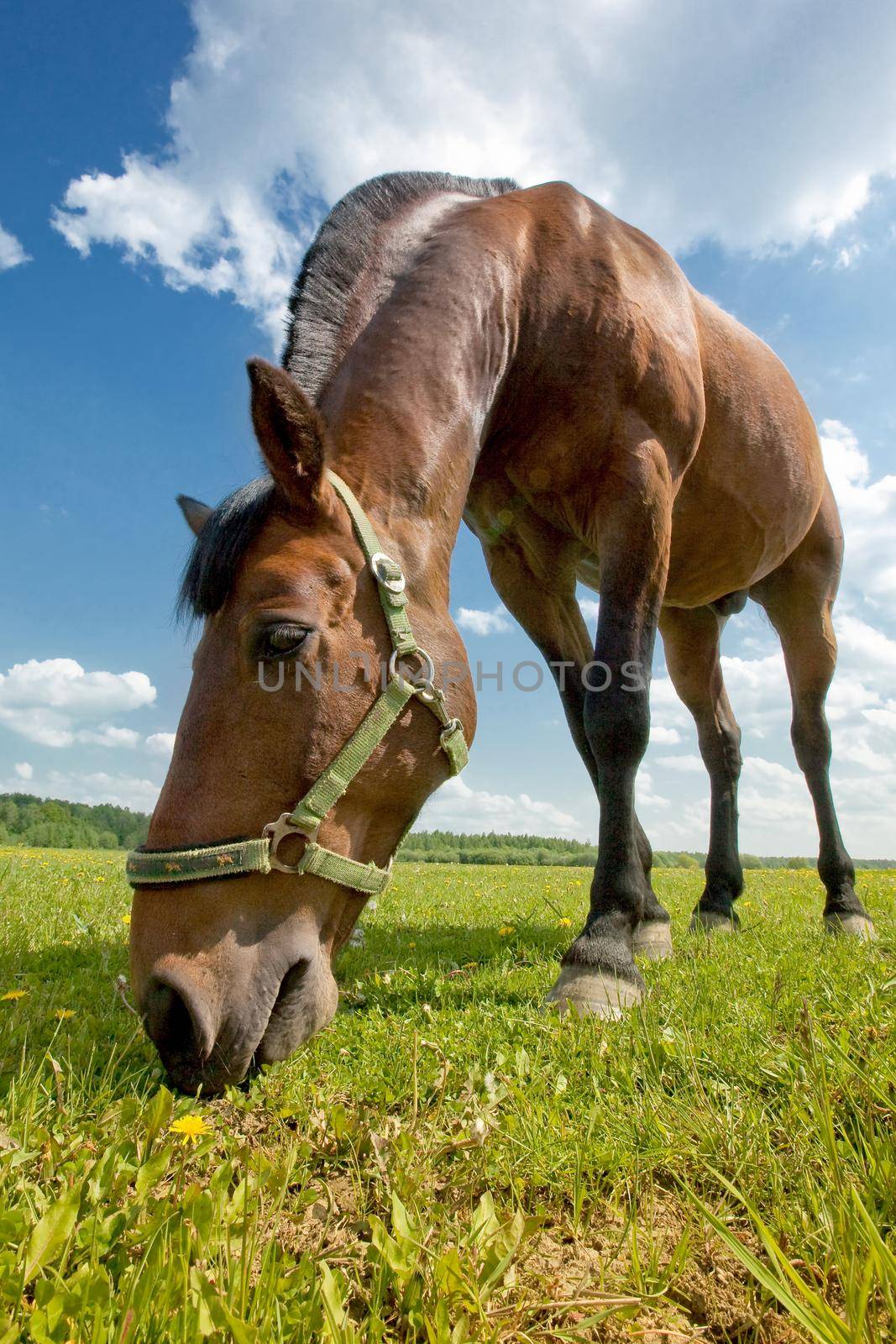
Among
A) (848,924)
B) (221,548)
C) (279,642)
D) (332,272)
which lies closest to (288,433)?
(221,548)

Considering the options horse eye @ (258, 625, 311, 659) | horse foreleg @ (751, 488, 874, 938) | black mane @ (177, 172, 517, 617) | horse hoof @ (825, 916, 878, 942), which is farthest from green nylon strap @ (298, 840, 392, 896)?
horse foreleg @ (751, 488, 874, 938)

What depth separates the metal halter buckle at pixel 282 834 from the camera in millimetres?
2049

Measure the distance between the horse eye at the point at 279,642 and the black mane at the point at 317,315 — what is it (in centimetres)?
24

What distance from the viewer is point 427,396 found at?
2840mm

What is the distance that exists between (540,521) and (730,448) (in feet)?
4.26

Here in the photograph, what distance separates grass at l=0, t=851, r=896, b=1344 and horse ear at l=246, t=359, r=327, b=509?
172 cm

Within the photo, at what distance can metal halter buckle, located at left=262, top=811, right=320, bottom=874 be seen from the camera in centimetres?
205

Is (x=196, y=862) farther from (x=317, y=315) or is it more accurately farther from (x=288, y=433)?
(x=317, y=315)

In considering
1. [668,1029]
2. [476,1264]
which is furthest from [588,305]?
[476,1264]

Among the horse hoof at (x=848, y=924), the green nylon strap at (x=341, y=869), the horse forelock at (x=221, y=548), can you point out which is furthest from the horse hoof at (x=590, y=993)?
the horse hoof at (x=848, y=924)

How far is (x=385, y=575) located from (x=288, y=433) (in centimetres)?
55

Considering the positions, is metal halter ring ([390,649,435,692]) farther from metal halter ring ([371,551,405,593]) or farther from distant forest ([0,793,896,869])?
distant forest ([0,793,896,869])

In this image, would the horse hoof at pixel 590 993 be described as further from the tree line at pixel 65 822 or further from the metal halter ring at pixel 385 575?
the tree line at pixel 65 822

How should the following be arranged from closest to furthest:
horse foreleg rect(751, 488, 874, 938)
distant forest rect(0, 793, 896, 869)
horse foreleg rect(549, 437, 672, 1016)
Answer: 1. horse foreleg rect(549, 437, 672, 1016)
2. horse foreleg rect(751, 488, 874, 938)
3. distant forest rect(0, 793, 896, 869)
